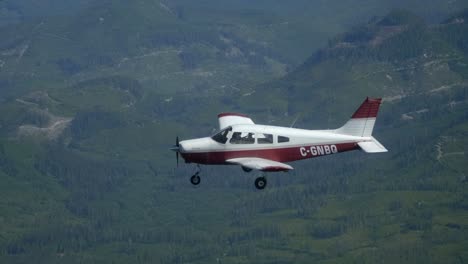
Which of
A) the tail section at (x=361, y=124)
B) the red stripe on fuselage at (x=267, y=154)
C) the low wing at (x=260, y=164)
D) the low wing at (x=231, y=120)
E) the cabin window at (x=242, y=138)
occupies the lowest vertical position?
the low wing at (x=260, y=164)

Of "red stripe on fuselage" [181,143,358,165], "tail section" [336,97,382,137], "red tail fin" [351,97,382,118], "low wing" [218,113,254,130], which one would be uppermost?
"low wing" [218,113,254,130]

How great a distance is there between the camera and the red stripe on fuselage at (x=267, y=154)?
5974 inches

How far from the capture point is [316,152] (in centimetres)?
15838

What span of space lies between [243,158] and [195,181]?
26.8 ft

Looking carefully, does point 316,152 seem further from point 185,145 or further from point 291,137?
point 185,145

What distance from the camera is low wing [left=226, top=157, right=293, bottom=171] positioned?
142250 millimetres

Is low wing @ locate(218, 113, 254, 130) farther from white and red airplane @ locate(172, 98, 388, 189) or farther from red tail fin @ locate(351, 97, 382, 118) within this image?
red tail fin @ locate(351, 97, 382, 118)

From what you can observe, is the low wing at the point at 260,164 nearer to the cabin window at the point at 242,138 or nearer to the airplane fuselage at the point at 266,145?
the airplane fuselage at the point at 266,145

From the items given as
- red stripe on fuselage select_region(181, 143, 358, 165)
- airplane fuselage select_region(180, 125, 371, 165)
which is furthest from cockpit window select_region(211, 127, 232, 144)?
red stripe on fuselage select_region(181, 143, 358, 165)

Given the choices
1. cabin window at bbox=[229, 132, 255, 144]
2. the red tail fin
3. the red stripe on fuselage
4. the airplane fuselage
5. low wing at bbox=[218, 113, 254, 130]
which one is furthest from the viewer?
low wing at bbox=[218, 113, 254, 130]

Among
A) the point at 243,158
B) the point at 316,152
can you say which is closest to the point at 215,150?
the point at 243,158

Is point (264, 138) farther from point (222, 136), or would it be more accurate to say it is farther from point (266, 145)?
point (222, 136)

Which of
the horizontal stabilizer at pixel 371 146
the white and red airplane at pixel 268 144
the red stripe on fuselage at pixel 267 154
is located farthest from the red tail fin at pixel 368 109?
the red stripe on fuselage at pixel 267 154

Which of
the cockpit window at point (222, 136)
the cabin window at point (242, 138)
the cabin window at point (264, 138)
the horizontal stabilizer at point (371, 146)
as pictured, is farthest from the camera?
the horizontal stabilizer at point (371, 146)
